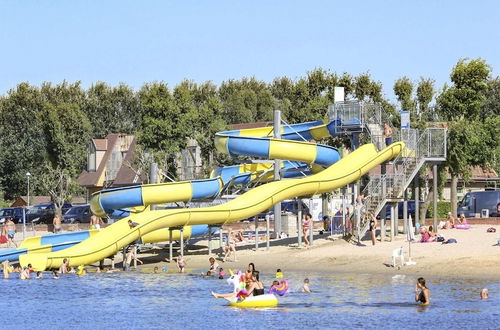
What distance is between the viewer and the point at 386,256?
46.8 meters

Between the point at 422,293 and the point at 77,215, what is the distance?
45911mm

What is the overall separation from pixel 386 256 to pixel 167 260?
11.3 meters

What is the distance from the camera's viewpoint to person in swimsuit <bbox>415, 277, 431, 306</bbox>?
34875 mm

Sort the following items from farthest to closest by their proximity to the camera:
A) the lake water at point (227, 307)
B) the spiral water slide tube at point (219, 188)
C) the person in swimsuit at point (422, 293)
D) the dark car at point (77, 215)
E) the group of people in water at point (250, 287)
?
the dark car at point (77, 215)
the spiral water slide tube at point (219, 188)
the group of people in water at point (250, 287)
the person in swimsuit at point (422, 293)
the lake water at point (227, 307)

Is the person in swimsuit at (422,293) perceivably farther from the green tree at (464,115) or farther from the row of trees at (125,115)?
the row of trees at (125,115)

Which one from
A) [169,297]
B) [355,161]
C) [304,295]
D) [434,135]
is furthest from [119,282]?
[434,135]

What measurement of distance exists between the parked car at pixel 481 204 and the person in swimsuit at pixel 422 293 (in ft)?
95.2

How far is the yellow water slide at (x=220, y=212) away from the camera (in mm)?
46781

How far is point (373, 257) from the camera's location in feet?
154

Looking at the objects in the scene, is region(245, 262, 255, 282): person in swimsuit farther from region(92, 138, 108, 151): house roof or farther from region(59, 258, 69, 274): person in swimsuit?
region(92, 138, 108, 151): house roof

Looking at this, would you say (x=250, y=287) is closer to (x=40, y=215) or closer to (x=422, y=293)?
(x=422, y=293)

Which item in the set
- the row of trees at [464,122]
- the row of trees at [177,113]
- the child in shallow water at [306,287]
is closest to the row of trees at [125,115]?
the row of trees at [177,113]

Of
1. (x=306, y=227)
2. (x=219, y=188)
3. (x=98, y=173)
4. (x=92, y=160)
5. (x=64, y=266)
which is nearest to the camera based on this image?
(x=64, y=266)

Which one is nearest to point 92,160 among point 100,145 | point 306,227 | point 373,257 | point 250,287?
point 100,145
